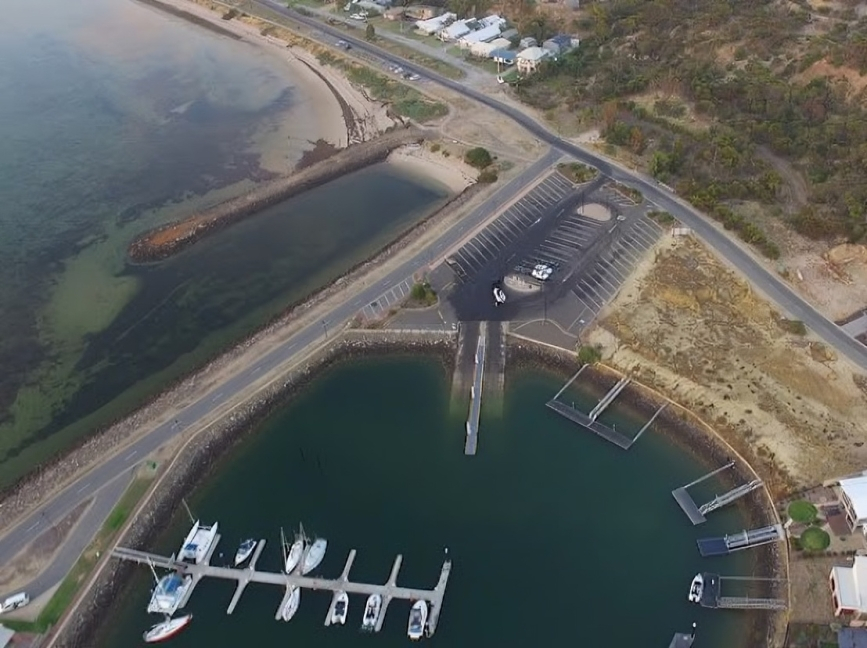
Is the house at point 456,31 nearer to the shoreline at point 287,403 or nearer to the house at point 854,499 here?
the shoreline at point 287,403

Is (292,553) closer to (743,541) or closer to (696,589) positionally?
(696,589)

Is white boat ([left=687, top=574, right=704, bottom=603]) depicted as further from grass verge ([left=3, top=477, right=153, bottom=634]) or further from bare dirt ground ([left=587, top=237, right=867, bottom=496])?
grass verge ([left=3, top=477, right=153, bottom=634])

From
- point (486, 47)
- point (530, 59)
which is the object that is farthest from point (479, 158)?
point (486, 47)

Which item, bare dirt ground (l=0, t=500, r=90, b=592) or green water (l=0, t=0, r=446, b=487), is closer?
bare dirt ground (l=0, t=500, r=90, b=592)

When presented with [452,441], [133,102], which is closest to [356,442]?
[452,441]

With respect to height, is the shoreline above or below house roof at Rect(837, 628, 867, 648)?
below

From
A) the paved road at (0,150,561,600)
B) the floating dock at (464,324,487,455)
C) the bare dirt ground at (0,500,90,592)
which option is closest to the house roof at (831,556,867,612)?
the floating dock at (464,324,487,455)
